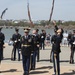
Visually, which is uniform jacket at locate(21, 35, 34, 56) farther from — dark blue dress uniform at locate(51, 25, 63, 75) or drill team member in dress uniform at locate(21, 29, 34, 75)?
dark blue dress uniform at locate(51, 25, 63, 75)

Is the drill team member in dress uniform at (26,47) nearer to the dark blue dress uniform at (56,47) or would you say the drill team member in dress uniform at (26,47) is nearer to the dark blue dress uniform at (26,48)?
the dark blue dress uniform at (26,48)

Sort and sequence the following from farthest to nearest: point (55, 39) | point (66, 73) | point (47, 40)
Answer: point (47, 40) → point (66, 73) → point (55, 39)

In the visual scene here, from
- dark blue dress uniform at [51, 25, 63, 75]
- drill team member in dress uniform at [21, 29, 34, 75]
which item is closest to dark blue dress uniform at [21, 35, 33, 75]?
drill team member in dress uniform at [21, 29, 34, 75]

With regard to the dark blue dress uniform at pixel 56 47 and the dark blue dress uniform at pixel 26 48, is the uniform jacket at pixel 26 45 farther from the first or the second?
the dark blue dress uniform at pixel 56 47

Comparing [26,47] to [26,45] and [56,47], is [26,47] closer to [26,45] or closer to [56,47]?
[26,45]

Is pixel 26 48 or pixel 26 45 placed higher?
pixel 26 45

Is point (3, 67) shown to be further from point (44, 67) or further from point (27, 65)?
point (27, 65)

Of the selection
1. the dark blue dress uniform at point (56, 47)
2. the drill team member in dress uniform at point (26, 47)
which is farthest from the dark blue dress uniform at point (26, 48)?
the dark blue dress uniform at point (56, 47)

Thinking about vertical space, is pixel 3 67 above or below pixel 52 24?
below

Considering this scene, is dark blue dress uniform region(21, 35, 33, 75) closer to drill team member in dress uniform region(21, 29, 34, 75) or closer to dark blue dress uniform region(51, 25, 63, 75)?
drill team member in dress uniform region(21, 29, 34, 75)

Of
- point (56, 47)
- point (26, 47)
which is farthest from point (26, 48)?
point (56, 47)

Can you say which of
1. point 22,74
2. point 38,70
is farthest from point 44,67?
point 22,74

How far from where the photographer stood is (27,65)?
13.6 metres

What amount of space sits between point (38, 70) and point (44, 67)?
97cm
